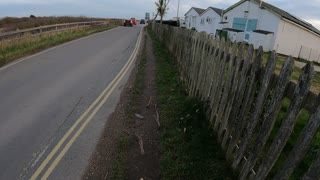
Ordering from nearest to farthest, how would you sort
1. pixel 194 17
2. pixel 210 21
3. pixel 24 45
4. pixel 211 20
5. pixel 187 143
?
1. pixel 187 143
2. pixel 24 45
3. pixel 211 20
4. pixel 210 21
5. pixel 194 17

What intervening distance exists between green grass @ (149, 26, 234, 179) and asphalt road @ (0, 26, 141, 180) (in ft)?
5.04

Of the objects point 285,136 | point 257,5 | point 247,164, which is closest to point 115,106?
point 247,164

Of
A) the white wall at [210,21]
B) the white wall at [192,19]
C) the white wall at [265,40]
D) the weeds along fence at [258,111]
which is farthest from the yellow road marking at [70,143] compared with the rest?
the white wall at [192,19]

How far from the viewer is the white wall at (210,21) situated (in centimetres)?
4469

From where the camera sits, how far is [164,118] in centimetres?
770

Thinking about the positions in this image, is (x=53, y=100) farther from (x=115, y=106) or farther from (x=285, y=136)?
(x=285, y=136)

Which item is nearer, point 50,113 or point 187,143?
point 187,143

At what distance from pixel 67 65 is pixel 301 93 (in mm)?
11927

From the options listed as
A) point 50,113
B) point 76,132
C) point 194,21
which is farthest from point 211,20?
point 76,132

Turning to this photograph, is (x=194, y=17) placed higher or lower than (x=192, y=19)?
higher

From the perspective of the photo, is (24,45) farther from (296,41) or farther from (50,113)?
(296,41)

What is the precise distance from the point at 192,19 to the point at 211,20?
1441 cm

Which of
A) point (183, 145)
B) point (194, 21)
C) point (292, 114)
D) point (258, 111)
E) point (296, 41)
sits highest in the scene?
point (292, 114)

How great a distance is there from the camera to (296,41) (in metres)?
31.0
